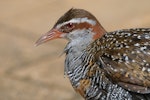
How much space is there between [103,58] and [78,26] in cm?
45

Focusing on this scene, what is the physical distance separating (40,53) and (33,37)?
0.42 m

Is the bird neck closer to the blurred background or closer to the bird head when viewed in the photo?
the bird head

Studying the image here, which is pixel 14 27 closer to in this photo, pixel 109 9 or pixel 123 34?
pixel 109 9

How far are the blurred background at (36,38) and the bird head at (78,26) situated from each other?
9.39 feet

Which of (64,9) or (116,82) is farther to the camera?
(64,9)

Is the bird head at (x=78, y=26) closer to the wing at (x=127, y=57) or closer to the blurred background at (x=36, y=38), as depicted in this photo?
the wing at (x=127, y=57)

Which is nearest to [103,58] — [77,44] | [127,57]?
[127,57]

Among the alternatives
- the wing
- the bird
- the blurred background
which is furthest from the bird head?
the blurred background

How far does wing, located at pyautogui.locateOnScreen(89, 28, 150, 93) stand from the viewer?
788 centimetres

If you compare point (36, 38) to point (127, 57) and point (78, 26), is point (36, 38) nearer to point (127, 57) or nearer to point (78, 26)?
point (78, 26)

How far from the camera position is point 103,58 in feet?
26.6

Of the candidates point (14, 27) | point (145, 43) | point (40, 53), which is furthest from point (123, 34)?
point (14, 27)

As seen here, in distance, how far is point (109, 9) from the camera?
1320 centimetres

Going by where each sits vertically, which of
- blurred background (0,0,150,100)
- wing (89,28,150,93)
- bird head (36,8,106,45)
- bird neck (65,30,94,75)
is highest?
bird head (36,8,106,45)
